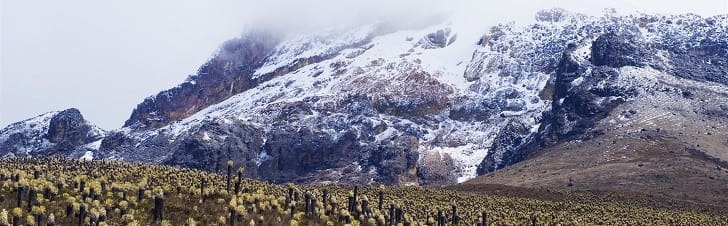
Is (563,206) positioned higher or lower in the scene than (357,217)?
lower

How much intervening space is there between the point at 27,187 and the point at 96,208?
14.3ft

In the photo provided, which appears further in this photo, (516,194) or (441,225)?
(516,194)

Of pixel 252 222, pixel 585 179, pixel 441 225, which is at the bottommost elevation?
pixel 585 179

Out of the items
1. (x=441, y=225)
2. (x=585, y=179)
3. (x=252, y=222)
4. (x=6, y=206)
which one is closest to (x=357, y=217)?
(x=441, y=225)

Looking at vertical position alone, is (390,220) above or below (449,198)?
above

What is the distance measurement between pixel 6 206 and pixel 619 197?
117927 millimetres

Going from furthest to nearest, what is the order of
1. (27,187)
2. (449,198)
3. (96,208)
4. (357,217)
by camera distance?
(449,198), (357,217), (27,187), (96,208)

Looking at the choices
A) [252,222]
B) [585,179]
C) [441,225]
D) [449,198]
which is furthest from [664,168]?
[252,222]

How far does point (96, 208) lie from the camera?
31328 millimetres

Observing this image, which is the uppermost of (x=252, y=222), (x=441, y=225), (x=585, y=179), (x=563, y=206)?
(x=252, y=222)

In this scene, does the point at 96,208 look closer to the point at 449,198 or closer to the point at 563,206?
the point at 449,198

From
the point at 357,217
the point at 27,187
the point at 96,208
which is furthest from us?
the point at 357,217

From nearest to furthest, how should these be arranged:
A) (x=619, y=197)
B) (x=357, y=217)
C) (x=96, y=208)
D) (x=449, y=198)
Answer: (x=96, y=208) → (x=357, y=217) → (x=449, y=198) → (x=619, y=197)

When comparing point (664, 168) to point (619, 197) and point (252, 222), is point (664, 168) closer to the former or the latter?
point (619, 197)
